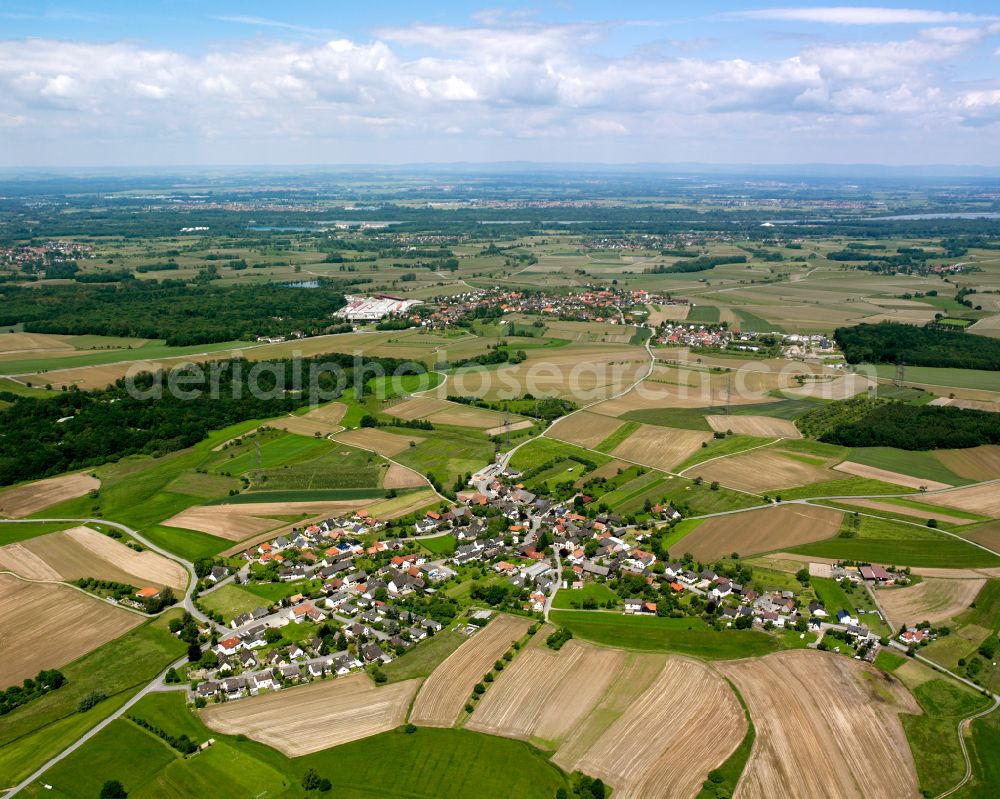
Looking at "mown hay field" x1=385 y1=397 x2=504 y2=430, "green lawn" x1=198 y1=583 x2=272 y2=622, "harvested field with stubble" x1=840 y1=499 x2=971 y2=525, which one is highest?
"mown hay field" x1=385 y1=397 x2=504 y2=430

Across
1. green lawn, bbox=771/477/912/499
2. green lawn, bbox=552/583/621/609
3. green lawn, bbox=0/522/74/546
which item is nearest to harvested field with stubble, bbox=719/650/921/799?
green lawn, bbox=552/583/621/609

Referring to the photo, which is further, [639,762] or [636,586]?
[636,586]

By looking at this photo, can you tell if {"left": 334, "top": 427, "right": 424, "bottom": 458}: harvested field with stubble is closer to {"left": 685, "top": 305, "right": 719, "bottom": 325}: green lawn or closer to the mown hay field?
the mown hay field

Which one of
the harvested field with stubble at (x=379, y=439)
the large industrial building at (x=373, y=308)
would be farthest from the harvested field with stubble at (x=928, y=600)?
the large industrial building at (x=373, y=308)

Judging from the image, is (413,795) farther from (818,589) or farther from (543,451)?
(543,451)

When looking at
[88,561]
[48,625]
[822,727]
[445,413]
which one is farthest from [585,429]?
[48,625]

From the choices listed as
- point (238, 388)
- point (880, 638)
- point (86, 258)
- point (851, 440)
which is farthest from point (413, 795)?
point (86, 258)
